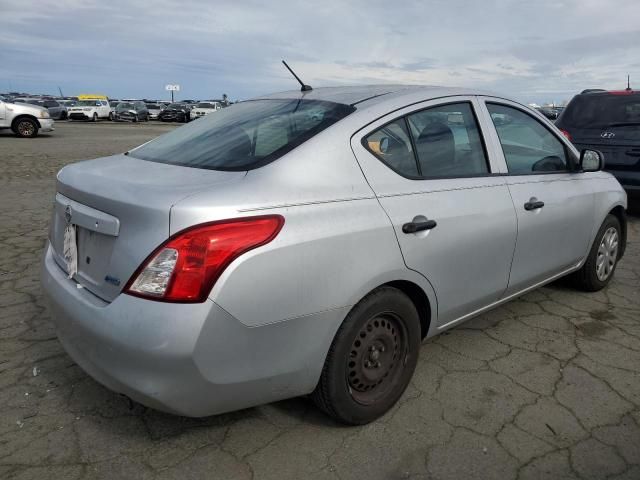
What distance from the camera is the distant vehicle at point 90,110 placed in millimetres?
34938

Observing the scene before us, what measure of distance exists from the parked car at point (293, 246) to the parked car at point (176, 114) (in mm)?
36927

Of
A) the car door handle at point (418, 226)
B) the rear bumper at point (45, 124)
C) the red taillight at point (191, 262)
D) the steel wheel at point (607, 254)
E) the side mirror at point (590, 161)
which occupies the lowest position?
the steel wheel at point (607, 254)

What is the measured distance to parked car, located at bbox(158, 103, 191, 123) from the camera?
38.2 meters

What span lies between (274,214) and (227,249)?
236 mm

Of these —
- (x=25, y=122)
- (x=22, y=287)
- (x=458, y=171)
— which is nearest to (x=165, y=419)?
(x=458, y=171)

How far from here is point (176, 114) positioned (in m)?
38.4

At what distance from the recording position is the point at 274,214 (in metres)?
2.05

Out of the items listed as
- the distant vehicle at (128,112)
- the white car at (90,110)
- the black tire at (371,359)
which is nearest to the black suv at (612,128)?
the black tire at (371,359)

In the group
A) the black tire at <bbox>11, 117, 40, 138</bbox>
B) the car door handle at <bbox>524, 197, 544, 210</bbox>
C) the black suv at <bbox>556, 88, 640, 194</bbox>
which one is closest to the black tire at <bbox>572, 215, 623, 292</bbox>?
the car door handle at <bbox>524, 197, 544, 210</bbox>

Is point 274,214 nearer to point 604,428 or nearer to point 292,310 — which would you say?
point 292,310

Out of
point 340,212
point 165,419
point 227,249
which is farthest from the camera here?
point 165,419

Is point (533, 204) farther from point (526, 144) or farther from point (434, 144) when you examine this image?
point (434, 144)

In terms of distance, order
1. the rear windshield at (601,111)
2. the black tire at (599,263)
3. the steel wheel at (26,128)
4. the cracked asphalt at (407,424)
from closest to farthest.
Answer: the cracked asphalt at (407,424)
the black tire at (599,263)
the rear windshield at (601,111)
the steel wheel at (26,128)

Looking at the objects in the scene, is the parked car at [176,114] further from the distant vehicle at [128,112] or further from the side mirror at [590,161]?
the side mirror at [590,161]
